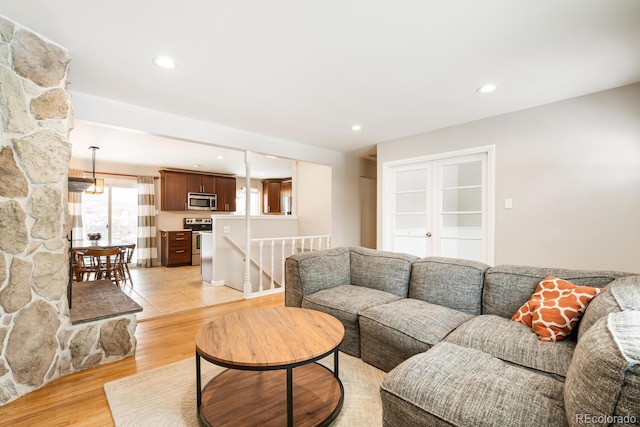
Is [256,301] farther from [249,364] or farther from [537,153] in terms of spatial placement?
[537,153]

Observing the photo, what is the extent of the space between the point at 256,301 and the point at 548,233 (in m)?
3.59

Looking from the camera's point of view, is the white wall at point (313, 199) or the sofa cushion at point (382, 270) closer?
the sofa cushion at point (382, 270)

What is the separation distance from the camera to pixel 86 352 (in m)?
2.22

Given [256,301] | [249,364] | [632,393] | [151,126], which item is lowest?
[256,301]

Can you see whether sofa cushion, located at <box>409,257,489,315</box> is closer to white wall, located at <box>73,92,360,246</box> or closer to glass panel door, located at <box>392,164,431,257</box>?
glass panel door, located at <box>392,164,431,257</box>

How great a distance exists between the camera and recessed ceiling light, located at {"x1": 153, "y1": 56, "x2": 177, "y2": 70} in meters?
2.22

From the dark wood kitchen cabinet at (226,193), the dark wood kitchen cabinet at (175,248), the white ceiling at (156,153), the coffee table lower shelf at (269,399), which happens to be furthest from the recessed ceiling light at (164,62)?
the dark wood kitchen cabinet at (226,193)

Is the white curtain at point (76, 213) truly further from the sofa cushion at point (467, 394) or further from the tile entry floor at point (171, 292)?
the sofa cushion at point (467, 394)

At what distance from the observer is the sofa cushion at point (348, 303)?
2318mm

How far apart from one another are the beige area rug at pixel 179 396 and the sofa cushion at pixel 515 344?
25.1 inches

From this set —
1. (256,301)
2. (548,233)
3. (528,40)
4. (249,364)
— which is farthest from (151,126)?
(548,233)

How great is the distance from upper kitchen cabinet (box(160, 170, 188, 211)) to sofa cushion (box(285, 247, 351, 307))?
17.6 ft

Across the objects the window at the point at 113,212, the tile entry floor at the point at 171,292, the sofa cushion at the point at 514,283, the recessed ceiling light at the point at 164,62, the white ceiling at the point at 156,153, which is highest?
the recessed ceiling light at the point at 164,62

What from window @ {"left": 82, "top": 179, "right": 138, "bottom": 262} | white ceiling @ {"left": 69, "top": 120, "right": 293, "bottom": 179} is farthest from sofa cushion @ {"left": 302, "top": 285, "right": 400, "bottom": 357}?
window @ {"left": 82, "top": 179, "right": 138, "bottom": 262}
